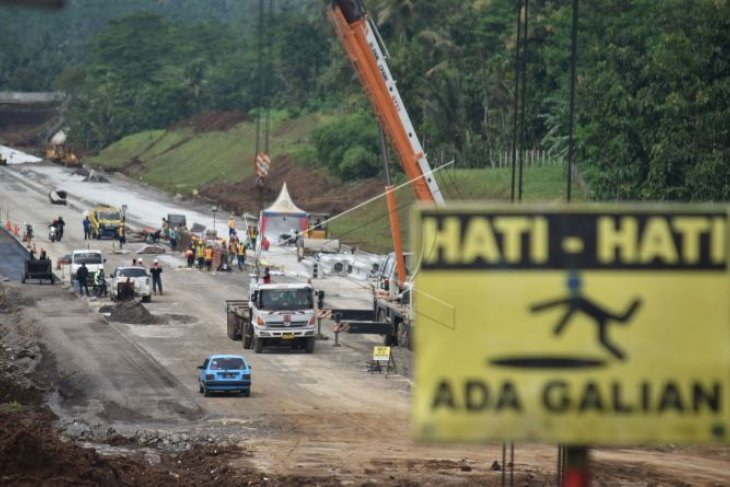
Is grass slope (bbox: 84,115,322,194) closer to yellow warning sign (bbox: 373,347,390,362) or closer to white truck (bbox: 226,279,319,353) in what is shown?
white truck (bbox: 226,279,319,353)

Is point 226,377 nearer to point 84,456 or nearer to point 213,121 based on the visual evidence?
point 84,456

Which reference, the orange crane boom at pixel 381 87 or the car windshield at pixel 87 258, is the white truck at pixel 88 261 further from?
the orange crane boom at pixel 381 87

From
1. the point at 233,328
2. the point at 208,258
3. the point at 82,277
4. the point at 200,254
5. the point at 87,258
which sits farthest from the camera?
the point at 200,254

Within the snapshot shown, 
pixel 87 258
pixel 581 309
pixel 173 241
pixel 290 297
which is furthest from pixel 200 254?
pixel 581 309

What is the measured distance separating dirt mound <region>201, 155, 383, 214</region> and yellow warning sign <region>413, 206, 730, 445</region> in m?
95.2

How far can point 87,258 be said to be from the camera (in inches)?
3004

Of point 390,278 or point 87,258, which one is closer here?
point 390,278

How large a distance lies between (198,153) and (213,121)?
35.2 ft

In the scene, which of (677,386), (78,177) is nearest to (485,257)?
(677,386)

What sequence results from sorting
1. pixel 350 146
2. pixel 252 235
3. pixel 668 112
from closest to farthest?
pixel 668 112
pixel 252 235
pixel 350 146

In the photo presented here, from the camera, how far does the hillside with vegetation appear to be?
68.5 m

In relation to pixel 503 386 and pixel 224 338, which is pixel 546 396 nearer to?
pixel 503 386

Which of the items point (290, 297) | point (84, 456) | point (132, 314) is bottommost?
point (84, 456)

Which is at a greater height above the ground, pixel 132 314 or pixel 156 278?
pixel 156 278
